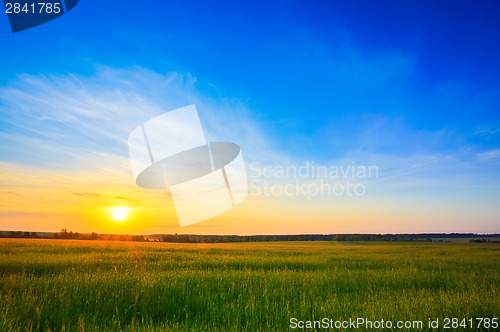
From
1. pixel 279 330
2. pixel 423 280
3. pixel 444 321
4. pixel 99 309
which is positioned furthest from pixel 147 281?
pixel 423 280

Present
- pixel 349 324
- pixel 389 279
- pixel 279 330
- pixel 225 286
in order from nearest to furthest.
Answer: pixel 279 330 < pixel 349 324 < pixel 225 286 < pixel 389 279

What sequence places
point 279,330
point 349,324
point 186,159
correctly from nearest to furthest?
1. point 279,330
2. point 349,324
3. point 186,159

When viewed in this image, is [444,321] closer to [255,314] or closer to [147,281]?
[255,314]

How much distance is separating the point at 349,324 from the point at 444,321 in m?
1.54

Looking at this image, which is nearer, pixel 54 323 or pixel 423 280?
pixel 54 323

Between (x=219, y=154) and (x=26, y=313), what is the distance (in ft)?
30.4

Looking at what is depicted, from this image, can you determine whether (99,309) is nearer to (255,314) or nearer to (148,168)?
(255,314)

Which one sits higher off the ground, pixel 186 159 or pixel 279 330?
pixel 186 159

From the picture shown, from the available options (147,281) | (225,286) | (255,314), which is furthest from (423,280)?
(147,281)

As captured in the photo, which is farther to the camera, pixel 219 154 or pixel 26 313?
pixel 219 154

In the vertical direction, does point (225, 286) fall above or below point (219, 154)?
below

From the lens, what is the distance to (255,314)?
493 cm

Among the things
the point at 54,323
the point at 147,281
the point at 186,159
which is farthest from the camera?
the point at 186,159

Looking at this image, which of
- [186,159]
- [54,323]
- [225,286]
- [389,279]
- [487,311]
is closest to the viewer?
[54,323]
